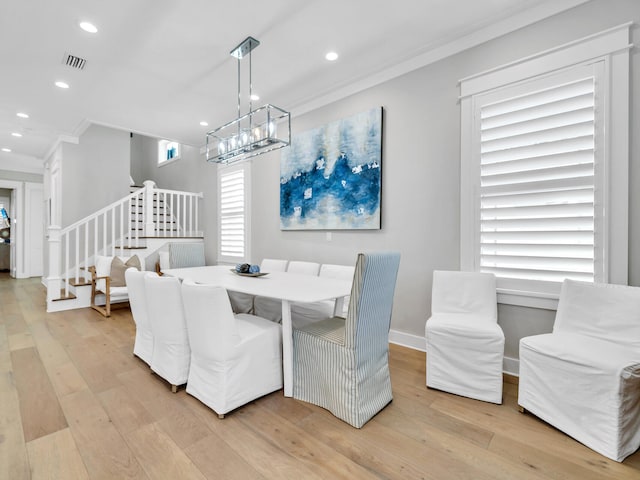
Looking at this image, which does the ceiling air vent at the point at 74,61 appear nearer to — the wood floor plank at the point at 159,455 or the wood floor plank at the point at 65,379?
the wood floor plank at the point at 65,379

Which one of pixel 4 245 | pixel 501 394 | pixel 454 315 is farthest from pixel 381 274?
pixel 4 245

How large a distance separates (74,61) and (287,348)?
3.63 meters

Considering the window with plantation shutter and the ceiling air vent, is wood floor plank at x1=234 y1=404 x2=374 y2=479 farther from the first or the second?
the ceiling air vent

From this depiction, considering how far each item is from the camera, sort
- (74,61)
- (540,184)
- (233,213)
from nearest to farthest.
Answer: (540,184) < (74,61) < (233,213)

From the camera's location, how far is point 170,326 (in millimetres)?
2277

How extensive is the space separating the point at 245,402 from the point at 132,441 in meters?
0.64

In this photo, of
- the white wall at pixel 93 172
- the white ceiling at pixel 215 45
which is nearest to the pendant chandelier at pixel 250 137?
the white ceiling at pixel 215 45

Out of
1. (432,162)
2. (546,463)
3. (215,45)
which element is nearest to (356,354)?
(546,463)

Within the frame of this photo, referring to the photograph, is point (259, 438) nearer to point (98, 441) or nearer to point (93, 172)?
point (98, 441)

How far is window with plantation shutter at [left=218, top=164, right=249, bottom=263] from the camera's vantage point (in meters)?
5.03

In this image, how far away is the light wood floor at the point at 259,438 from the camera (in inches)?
59.3

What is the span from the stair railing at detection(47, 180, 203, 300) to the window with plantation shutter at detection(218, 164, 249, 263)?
84cm

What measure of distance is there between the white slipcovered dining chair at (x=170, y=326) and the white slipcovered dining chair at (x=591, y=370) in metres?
2.29

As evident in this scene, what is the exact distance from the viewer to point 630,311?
73.8 inches
